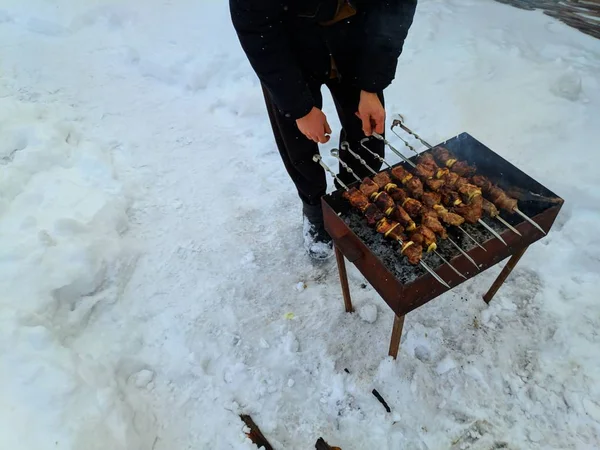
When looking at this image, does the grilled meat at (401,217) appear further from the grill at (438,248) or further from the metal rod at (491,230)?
the metal rod at (491,230)

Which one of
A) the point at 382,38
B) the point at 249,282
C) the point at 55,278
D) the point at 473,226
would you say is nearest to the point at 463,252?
the point at 473,226

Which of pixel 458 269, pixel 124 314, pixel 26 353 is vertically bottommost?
pixel 124 314

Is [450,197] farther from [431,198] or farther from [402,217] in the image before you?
[402,217]

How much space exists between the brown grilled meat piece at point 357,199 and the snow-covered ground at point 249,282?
1.01 m

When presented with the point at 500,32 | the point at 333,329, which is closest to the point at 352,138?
the point at 333,329

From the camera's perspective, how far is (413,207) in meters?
2.41

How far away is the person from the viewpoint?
226cm

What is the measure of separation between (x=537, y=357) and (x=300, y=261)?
1755mm

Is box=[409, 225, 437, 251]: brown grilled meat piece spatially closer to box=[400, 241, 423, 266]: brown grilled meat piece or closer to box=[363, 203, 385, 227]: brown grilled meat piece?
box=[400, 241, 423, 266]: brown grilled meat piece

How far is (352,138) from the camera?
3.07m

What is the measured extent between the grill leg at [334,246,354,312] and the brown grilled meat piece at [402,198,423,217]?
0.49 meters

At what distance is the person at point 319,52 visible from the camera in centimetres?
226

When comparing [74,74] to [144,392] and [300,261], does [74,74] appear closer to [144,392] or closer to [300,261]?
[300,261]

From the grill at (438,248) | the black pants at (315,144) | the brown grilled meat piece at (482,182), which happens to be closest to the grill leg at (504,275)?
the grill at (438,248)
